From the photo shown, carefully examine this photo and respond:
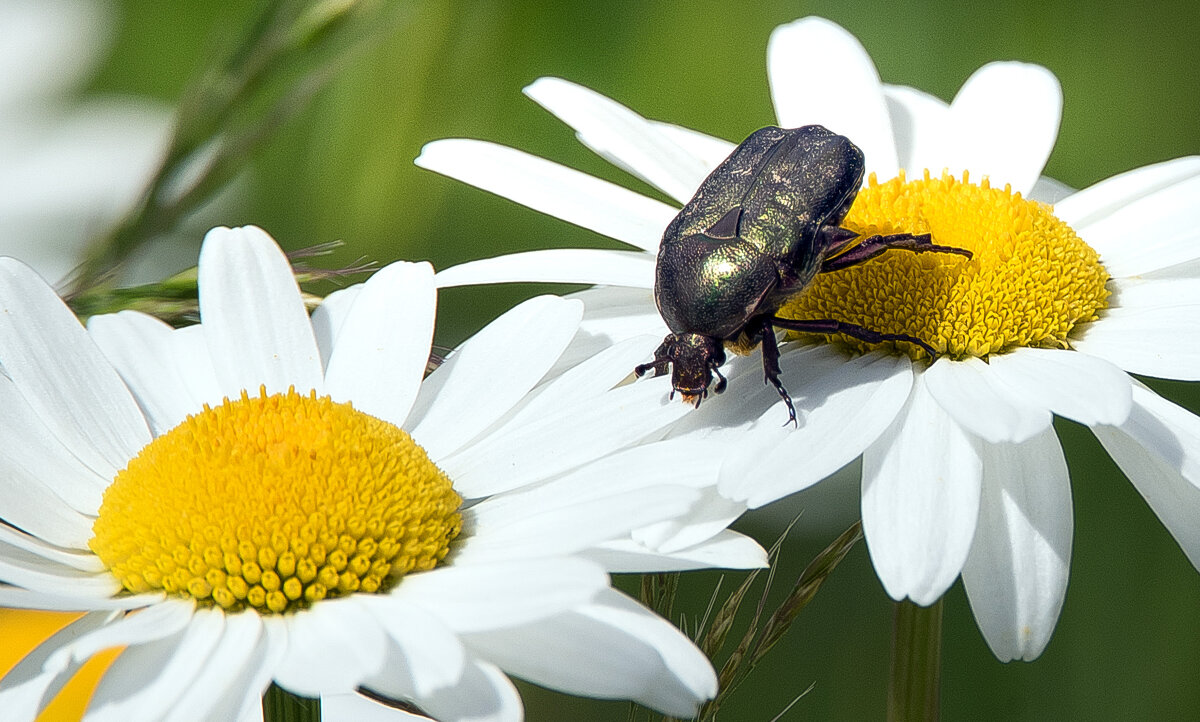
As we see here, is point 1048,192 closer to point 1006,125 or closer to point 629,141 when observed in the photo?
point 1006,125

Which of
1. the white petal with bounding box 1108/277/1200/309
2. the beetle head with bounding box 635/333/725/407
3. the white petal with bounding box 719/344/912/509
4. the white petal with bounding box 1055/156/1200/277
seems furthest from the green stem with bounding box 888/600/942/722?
the white petal with bounding box 1055/156/1200/277

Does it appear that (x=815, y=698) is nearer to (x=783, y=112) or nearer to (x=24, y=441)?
(x=783, y=112)

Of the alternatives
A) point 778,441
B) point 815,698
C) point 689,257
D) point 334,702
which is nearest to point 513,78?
point 815,698

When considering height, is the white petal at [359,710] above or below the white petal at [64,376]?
below

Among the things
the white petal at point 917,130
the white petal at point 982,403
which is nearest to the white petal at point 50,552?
the white petal at point 982,403

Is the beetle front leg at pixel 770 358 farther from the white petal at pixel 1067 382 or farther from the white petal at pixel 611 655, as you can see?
the white petal at pixel 611 655

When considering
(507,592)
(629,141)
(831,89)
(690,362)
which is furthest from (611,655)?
(831,89)
